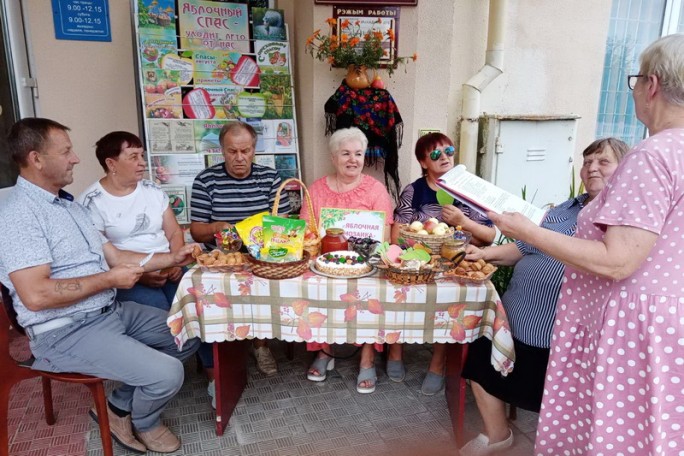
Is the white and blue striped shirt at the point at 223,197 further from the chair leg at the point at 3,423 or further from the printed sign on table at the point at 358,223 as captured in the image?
the chair leg at the point at 3,423

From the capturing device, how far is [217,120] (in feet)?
12.5

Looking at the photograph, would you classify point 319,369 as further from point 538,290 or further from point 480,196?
point 480,196

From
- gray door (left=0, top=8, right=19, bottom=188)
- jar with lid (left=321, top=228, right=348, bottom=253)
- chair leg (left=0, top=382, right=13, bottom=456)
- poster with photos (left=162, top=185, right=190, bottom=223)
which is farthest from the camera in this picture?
poster with photos (left=162, top=185, right=190, bottom=223)

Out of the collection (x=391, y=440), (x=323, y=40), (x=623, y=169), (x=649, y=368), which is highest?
(x=323, y=40)

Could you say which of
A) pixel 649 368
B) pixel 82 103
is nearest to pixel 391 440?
pixel 649 368

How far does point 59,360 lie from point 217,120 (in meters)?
2.32

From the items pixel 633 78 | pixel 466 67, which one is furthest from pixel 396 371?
pixel 466 67

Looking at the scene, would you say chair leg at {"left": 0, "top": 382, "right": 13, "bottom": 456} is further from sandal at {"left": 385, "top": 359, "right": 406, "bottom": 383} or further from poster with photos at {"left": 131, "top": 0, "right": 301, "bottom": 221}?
poster with photos at {"left": 131, "top": 0, "right": 301, "bottom": 221}

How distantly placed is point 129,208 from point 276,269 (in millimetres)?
1141

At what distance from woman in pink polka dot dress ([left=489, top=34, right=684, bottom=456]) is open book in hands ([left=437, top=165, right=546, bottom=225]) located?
0.32m

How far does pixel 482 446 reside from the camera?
7.07ft

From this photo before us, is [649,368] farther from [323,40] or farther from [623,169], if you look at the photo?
[323,40]

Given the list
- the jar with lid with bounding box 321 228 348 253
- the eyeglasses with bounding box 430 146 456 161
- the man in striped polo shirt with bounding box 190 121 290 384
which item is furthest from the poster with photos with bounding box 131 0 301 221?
the jar with lid with bounding box 321 228 348 253

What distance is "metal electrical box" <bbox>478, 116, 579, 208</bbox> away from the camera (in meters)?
4.58
